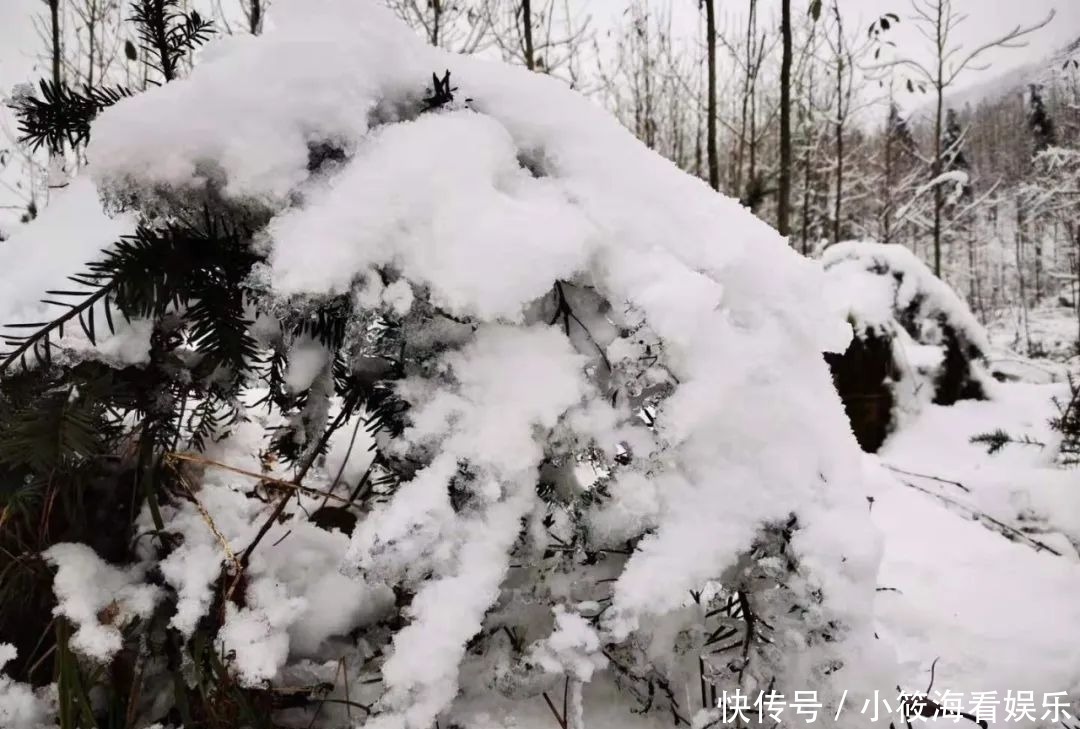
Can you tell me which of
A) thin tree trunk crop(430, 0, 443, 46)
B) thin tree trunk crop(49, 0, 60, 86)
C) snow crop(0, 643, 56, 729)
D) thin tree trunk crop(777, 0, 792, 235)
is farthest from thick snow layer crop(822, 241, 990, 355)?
thin tree trunk crop(49, 0, 60, 86)

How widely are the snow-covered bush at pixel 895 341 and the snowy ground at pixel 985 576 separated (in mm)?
878

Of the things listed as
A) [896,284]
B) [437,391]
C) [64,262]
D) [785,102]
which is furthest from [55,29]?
[896,284]

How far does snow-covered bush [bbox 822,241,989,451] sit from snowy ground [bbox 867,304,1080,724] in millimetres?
878

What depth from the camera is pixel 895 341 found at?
4590 millimetres

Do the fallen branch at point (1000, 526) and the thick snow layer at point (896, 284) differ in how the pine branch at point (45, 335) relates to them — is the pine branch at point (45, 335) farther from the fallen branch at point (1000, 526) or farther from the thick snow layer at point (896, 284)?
the thick snow layer at point (896, 284)

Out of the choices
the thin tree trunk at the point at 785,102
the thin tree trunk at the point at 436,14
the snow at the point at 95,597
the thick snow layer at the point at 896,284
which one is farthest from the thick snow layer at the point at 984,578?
the thin tree trunk at the point at 436,14

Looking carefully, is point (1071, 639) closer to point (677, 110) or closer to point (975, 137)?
point (677, 110)

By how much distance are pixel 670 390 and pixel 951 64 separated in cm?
1080

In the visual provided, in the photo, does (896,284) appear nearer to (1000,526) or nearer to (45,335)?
(1000,526)

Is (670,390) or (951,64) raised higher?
(951,64)

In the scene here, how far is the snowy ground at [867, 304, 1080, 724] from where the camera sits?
1.46 metres

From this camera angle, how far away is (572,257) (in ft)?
2.56

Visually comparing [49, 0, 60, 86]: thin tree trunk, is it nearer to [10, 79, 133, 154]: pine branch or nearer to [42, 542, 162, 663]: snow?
[10, 79, 133, 154]: pine branch

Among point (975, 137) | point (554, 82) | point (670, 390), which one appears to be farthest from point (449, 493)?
point (975, 137)
